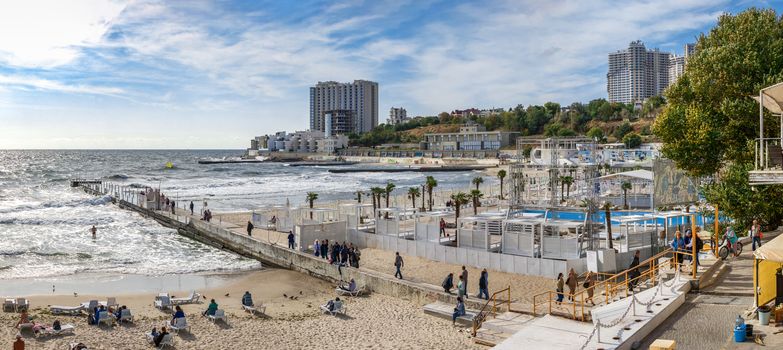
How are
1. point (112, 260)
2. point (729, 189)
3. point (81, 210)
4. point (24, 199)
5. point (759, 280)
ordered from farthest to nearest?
point (24, 199), point (81, 210), point (112, 260), point (729, 189), point (759, 280)

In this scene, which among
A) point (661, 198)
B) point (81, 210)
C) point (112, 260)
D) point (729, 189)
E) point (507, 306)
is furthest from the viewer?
point (81, 210)

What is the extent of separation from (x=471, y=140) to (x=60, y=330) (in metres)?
170

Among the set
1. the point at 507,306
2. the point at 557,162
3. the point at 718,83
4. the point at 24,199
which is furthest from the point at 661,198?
the point at 24,199

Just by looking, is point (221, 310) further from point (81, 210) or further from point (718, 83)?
point (81, 210)

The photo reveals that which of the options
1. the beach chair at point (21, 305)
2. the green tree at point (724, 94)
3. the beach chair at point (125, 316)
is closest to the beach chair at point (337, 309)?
the beach chair at point (125, 316)

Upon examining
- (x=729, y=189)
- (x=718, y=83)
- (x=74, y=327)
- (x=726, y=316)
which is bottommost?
(x=74, y=327)

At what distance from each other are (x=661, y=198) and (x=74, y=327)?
2920 cm

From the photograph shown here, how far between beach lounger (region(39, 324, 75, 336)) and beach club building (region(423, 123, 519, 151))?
525 feet

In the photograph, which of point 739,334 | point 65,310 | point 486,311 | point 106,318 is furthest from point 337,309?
point 739,334

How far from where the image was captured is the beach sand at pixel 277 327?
15422 millimetres

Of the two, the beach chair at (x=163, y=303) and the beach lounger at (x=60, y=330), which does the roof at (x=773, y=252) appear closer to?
the beach chair at (x=163, y=303)

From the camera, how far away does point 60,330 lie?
1630cm

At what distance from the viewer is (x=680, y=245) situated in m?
18.0

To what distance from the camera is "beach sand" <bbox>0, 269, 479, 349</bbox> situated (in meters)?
15.4
